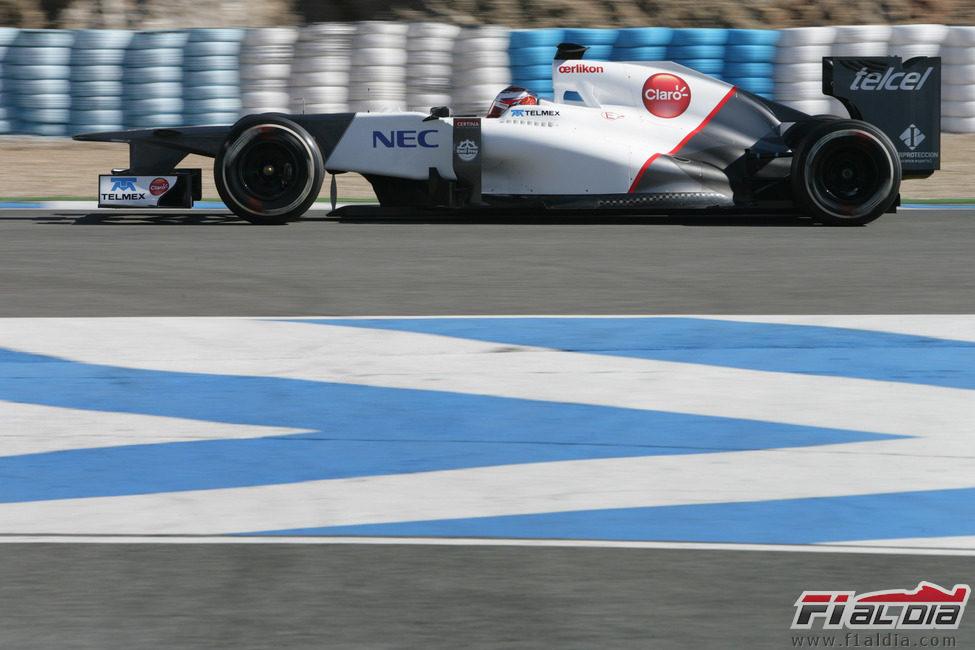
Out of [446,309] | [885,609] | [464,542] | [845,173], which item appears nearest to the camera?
[885,609]

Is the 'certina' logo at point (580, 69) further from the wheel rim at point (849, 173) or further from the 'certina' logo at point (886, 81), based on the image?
the 'certina' logo at point (886, 81)

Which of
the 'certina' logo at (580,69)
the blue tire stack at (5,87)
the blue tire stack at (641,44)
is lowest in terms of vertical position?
the blue tire stack at (5,87)

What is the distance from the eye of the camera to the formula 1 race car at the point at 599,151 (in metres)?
Answer: 9.93

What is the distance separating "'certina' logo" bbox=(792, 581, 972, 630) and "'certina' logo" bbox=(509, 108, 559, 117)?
23.5 ft

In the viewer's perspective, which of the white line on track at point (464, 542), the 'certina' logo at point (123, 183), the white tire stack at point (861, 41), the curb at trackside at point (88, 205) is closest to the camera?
the white line on track at point (464, 542)

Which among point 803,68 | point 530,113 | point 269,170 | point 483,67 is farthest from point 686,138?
point 483,67

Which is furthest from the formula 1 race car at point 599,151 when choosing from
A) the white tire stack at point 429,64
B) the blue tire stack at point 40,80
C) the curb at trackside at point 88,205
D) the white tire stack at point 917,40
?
the blue tire stack at point 40,80

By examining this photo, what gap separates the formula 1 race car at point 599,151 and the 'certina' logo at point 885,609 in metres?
7.03

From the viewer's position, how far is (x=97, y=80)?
16781 mm

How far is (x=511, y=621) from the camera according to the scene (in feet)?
9.53

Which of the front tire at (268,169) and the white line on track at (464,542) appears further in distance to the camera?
the front tire at (268,169)

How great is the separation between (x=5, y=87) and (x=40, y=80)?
0.54m

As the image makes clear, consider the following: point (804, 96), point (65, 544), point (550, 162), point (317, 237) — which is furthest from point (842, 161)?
point (65, 544)

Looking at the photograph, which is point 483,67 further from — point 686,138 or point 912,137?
point 912,137
